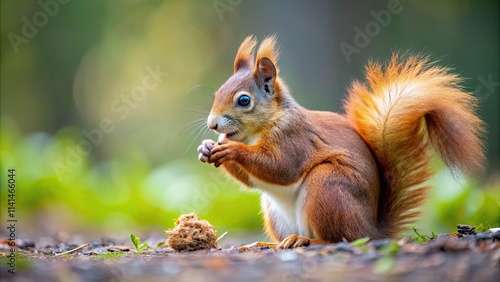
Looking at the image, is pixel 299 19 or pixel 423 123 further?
pixel 299 19

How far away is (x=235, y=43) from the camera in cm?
938

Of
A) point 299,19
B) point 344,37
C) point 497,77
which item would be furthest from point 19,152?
point 497,77

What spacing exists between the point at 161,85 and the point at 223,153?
24.4 ft

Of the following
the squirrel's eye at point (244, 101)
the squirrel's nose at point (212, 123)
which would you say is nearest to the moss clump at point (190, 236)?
the squirrel's nose at point (212, 123)

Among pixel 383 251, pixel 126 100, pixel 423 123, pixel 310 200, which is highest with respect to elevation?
pixel 126 100

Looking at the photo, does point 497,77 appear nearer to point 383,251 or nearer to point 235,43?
point 235,43

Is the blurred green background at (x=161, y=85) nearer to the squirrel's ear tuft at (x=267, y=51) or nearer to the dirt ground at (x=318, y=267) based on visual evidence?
the squirrel's ear tuft at (x=267, y=51)

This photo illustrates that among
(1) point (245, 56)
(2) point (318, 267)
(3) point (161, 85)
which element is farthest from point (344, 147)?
(3) point (161, 85)

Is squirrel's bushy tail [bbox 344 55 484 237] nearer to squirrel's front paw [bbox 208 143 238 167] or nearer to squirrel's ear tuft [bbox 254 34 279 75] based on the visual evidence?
squirrel's ear tuft [bbox 254 34 279 75]

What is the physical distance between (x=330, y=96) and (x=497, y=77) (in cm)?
200

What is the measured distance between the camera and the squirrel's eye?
3.11 meters

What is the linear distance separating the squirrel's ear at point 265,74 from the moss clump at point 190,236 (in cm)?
75

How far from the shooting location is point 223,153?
293 cm

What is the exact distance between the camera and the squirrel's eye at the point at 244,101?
3.11m
